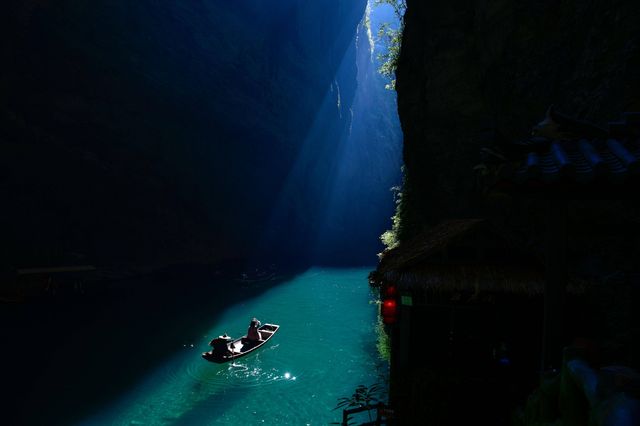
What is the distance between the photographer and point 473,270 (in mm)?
7109

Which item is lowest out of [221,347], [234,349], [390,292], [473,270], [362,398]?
[234,349]

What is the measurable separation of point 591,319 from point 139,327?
2112 cm

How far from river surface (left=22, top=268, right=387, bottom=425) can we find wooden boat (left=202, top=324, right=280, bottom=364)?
1.91 feet

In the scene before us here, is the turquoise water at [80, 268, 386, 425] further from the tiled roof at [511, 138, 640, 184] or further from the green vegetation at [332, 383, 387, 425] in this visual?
the tiled roof at [511, 138, 640, 184]

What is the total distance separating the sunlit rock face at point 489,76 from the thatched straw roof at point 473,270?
8.28 feet

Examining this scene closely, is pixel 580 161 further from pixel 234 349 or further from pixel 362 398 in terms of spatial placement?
pixel 234 349

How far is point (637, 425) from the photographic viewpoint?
81.8 inches

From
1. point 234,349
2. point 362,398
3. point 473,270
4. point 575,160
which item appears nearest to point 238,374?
point 234,349

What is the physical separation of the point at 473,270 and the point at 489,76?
1006 cm

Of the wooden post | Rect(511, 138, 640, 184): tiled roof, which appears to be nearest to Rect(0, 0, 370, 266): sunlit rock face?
the wooden post

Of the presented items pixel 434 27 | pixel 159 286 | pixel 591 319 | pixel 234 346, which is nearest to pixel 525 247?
pixel 591 319

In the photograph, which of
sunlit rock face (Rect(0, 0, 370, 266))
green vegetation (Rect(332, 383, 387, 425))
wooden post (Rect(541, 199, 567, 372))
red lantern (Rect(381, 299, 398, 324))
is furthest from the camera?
sunlit rock face (Rect(0, 0, 370, 266))

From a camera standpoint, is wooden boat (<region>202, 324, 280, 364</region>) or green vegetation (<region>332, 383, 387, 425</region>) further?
wooden boat (<region>202, 324, 280, 364</region>)

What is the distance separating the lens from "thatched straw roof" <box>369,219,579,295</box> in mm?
6824
